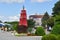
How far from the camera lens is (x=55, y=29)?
17.3 meters

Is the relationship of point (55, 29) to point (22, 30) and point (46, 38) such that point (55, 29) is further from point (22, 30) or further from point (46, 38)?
point (22, 30)

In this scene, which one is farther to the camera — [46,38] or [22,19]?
[22,19]

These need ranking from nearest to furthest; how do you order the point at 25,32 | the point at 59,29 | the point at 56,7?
the point at 59,29
the point at 25,32
the point at 56,7

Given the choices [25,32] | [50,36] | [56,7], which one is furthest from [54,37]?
[56,7]

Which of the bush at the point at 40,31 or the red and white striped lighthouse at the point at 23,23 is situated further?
the red and white striped lighthouse at the point at 23,23

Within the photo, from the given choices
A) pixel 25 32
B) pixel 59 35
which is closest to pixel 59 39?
pixel 59 35

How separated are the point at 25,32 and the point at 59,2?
26.3 m

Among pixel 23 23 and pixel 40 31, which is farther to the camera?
pixel 23 23

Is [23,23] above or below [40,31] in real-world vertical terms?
above

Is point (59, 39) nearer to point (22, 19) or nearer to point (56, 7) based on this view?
point (22, 19)

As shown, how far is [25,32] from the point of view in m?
45.8

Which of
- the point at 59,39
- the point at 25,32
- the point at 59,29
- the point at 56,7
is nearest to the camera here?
the point at 59,39

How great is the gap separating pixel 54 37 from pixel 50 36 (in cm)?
27

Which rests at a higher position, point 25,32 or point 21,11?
point 21,11
